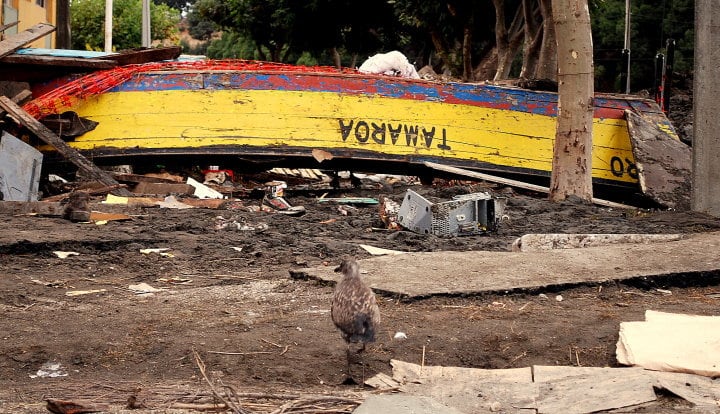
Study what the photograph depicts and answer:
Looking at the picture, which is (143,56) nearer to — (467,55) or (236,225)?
(236,225)

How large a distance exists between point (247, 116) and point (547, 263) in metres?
7.06

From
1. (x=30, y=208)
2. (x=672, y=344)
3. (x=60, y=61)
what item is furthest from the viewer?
(x=60, y=61)

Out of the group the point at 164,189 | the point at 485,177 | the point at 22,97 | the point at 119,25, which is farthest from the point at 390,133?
the point at 119,25

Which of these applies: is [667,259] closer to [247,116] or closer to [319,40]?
[247,116]

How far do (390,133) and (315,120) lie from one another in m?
1.06

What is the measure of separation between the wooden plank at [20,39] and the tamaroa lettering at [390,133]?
172 inches

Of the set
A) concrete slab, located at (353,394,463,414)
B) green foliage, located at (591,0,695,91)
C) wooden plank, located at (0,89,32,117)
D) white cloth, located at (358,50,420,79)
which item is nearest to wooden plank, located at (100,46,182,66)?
wooden plank, located at (0,89,32,117)

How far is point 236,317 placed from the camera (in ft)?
21.7

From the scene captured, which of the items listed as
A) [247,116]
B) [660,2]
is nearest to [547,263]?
[247,116]

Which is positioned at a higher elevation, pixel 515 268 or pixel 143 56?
pixel 143 56

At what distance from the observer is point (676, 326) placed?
618 centimetres

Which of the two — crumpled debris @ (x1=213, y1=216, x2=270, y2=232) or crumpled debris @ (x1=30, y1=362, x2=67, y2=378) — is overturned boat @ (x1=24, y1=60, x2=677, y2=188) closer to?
crumpled debris @ (x1=213, y1=216, x2=270, y2=232)

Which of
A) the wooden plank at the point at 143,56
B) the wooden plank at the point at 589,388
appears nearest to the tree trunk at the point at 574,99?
the wooden plank at the point at 143,56

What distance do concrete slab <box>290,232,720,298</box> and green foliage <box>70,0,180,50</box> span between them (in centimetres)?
3451
